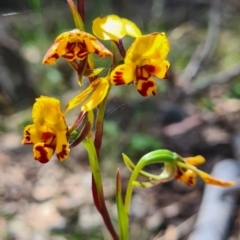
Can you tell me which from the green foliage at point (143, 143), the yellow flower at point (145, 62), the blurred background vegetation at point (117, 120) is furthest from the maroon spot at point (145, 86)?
the green foliage at point (143, 143)

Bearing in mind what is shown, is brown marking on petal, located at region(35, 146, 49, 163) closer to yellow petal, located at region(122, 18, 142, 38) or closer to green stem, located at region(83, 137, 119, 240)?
green stem, located at region(83, 137, 119, 240)

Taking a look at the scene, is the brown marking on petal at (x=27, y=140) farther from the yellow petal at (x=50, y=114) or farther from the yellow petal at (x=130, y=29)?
the yellow petal at (x=130, y=29)

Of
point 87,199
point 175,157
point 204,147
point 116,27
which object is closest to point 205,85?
point 204,147

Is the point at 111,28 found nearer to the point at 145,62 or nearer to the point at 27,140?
the point at 145,62

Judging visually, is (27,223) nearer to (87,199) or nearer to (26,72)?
(87,199)

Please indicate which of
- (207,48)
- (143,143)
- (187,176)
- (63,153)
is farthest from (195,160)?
(207,48)
